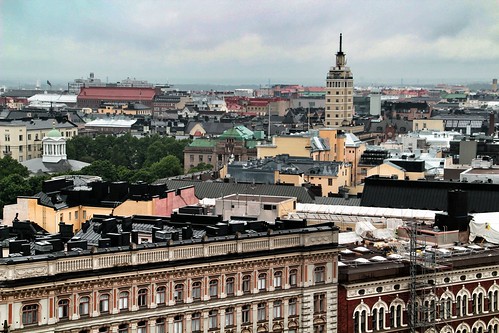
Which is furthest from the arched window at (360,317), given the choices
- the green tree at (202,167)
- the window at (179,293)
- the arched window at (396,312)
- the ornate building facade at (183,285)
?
the green tree at (202,167)

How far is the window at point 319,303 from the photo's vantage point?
66.8 m

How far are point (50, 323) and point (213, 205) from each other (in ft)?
147

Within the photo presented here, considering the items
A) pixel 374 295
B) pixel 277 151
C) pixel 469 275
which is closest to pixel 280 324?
pixel 374 295

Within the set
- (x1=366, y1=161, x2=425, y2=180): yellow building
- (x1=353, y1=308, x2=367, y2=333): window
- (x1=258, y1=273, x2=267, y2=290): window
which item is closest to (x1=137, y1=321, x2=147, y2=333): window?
(x1=258, y1=273, x2=267, y2=290): window

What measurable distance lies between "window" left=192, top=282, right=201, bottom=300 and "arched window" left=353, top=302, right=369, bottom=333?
11033mm

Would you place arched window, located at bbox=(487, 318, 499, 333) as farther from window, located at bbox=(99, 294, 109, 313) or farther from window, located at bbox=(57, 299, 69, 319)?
window, located at bbox=(57, 299, 69, 319)

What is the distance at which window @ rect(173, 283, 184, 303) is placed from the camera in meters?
60.6

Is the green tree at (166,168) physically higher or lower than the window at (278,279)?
lower

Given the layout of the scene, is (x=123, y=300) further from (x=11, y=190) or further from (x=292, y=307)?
(x=11, y=190)

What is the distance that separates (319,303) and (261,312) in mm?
4153

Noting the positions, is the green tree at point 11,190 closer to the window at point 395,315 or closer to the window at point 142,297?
the window at point 395,315

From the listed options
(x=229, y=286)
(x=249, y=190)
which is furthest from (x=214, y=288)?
(x=249, y=190)

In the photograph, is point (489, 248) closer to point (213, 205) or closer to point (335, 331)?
point (335, 331)

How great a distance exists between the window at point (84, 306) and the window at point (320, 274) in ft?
50.5
